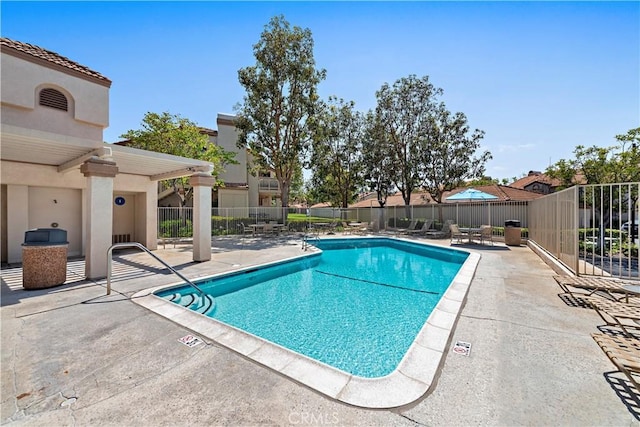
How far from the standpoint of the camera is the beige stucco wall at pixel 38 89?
6129 millimetres

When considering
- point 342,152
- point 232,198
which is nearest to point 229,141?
point 232,198

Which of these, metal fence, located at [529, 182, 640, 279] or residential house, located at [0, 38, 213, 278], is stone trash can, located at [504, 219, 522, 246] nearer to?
metal fence, located at [529, 182, 640, 279]

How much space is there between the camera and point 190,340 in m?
3.78

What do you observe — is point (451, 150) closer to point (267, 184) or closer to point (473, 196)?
point (473, 196)

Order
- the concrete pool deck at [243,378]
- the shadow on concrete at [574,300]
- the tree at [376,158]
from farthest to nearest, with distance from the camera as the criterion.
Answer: the tree at [376,158] < the shadow on concrete at [574,300] < the concrete pool deck at [243,378]

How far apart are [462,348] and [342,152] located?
25316 mm

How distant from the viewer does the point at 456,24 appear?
28.0 ft

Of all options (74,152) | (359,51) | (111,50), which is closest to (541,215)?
(359,51)

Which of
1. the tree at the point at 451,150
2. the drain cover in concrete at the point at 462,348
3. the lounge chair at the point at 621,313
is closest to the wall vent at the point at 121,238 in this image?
the drain cover in concrete at the point at 462,348

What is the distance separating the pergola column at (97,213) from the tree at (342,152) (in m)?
17.4

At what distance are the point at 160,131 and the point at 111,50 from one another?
9.71m

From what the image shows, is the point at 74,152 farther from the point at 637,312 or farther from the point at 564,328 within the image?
the point at 637,312

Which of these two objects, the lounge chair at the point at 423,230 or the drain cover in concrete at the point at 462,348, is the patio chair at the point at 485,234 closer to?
the lounge chair at the point at 423,230

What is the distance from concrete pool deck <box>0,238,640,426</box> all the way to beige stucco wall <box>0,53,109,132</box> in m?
4.51
